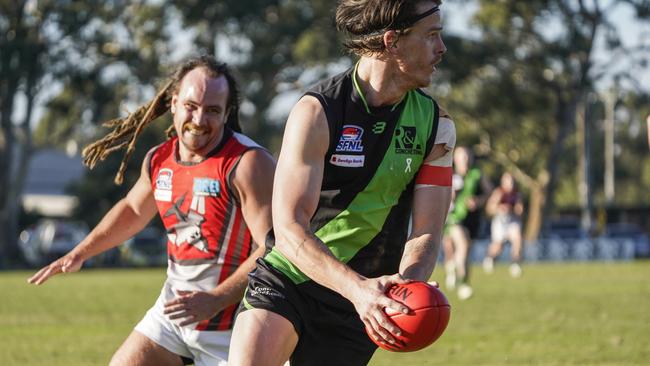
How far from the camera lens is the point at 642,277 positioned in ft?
92.2

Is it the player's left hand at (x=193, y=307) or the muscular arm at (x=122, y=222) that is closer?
the player's left hand at (x=193, y=307)

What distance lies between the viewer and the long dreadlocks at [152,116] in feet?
22.8

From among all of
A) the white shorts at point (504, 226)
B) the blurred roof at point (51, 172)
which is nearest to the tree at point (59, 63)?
the white shorts at point (504, 226)

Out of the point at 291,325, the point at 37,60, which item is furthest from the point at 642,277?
the point at 37,60

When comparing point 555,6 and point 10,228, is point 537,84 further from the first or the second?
point 10,228

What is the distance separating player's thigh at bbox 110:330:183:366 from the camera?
20.7 feet

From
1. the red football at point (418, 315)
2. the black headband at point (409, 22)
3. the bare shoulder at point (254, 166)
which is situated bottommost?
the red football at point (418, 315)

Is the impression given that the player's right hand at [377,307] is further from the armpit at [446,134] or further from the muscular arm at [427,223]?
the armpit at [446,134]

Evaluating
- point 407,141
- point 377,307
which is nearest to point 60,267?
point 407,141

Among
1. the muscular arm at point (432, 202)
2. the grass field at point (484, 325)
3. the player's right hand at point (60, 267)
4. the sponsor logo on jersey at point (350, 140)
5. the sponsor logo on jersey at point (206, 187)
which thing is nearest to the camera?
the sponsor logo on jersey at point (350, 140)

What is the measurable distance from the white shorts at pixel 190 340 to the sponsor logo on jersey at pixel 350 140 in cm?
161

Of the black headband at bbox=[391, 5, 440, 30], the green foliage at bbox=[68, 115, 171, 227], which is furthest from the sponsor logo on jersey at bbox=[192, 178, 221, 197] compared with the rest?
the green foliage at bbox=[68, 115, 171, 227]

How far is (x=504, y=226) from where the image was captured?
1203 inches

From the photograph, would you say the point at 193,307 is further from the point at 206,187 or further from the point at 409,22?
the point at 409,22
